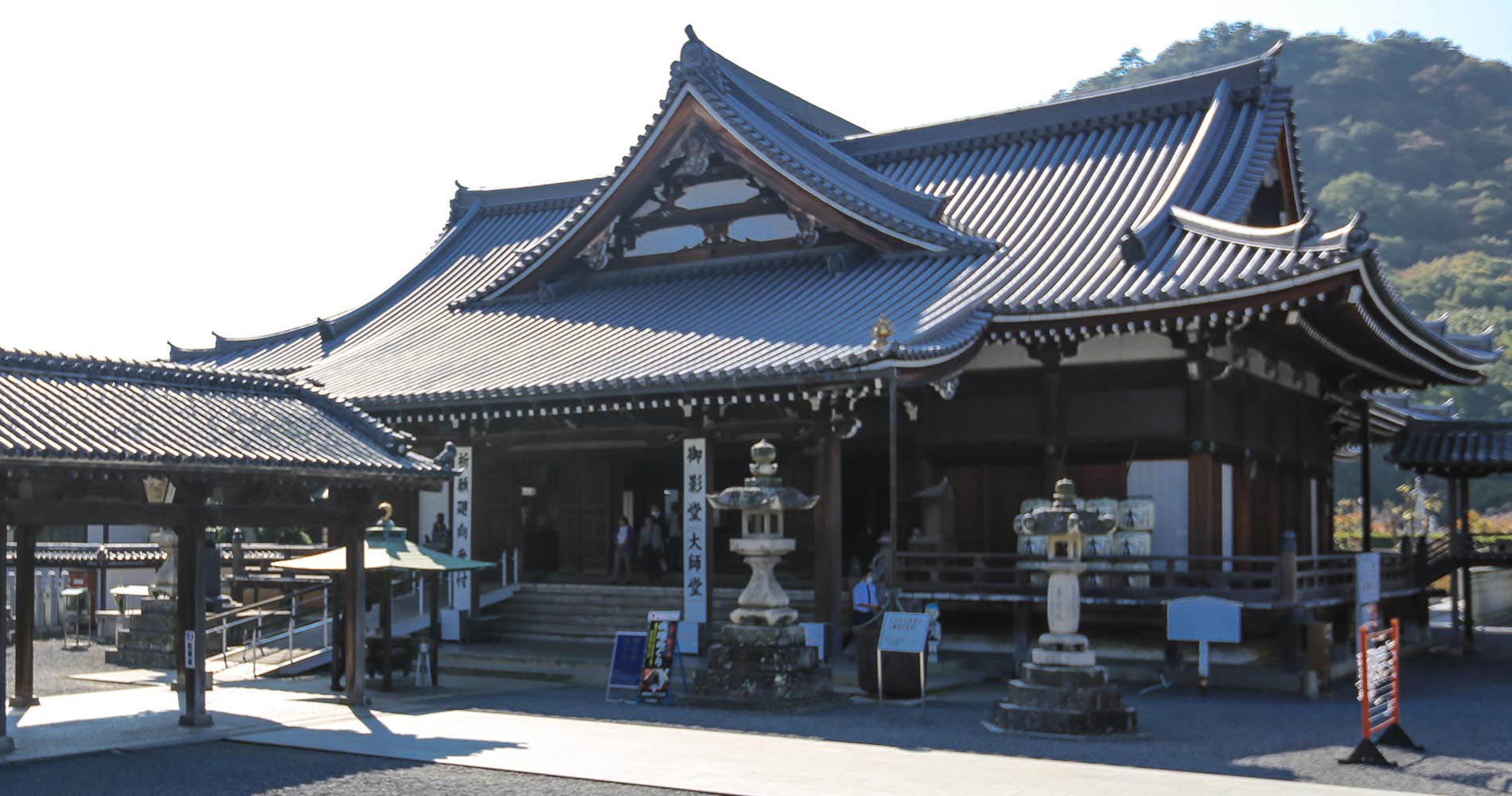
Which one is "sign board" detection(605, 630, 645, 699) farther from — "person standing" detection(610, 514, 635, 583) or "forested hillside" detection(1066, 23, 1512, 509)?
"forested hillside" detection(1066, 23, 1512, 509)

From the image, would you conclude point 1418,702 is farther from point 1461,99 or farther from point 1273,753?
point 1461,99

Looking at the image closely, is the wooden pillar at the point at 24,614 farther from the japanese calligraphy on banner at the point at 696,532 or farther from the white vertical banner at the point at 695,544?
the japanese calligraphy on banner at the point at 696,532

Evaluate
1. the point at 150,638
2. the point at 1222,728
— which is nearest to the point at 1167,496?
the point at 1222,728

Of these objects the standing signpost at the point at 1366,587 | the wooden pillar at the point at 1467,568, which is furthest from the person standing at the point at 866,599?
the wooden pillar at the point at 1467,568

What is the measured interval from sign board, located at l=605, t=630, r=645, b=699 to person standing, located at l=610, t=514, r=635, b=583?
672 centimetres

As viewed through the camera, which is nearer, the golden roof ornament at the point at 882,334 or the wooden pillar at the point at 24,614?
the wooden pillar at the point at 24,614

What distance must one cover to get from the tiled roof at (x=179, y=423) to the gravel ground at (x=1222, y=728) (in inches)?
149

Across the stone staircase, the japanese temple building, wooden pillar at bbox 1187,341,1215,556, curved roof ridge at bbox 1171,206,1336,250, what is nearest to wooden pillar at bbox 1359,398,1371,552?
the japanese temple building

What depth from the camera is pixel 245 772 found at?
1362 centimetres

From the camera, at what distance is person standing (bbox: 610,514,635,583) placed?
2655 cm

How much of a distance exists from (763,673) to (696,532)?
5478mm

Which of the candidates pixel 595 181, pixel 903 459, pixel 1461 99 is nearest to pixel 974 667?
pixel 903 459

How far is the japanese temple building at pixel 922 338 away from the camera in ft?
71.4

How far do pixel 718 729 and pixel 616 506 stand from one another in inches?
472
